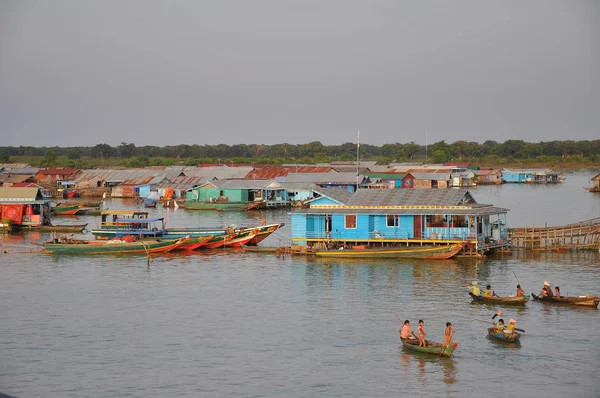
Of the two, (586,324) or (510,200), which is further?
(510,200)

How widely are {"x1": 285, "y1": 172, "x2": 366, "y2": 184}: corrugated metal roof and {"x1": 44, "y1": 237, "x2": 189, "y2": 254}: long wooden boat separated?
1343 inches

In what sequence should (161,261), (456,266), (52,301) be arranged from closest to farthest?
(52,301) < (456,266) < (161,261)

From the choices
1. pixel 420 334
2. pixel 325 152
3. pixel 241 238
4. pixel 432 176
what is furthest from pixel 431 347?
pixel 325 152

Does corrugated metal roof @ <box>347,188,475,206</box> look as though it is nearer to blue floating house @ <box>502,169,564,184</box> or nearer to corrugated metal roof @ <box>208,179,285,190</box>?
corrugated metal roof @ <box>208,179,285,190</box>

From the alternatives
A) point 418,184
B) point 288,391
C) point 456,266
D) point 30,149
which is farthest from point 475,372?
point 30,149

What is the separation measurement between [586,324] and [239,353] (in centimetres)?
1021

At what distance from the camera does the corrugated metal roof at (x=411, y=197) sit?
118 ft

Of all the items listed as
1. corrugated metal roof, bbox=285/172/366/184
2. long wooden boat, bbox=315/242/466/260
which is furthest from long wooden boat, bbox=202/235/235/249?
corrugated metal roof, bbox=285/172/366/184

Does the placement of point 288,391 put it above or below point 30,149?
below

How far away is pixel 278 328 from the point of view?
2477 cm

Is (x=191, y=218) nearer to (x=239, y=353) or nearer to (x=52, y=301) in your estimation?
(x=52, y=301)

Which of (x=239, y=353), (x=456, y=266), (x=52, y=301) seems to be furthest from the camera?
(x=456, y=266)

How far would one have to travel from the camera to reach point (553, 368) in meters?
20.6

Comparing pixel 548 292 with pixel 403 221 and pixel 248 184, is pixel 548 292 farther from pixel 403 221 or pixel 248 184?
pixel 248 184
